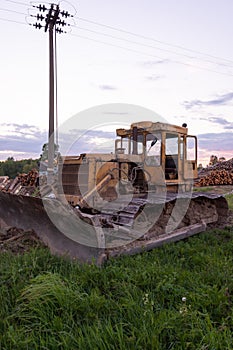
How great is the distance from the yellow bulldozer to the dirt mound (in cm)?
13

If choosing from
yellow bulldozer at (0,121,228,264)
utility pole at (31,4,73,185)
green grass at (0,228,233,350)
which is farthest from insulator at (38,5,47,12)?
green grass at (0,228,233,350)

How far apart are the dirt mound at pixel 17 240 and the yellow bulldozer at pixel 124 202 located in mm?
129

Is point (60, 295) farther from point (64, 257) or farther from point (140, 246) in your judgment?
point (140, 246)

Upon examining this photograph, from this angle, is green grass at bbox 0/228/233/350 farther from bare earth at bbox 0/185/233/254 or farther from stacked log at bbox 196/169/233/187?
stacked log at bbox 196/169/233/187

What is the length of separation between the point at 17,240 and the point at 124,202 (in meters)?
1.95

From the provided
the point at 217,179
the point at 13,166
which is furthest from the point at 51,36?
the point at 13,166

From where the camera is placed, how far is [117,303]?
3.23 m

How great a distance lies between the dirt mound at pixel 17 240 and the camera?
5.17 m

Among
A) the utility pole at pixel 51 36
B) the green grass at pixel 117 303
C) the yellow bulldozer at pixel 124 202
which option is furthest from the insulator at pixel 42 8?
the green grass at pixel 117 303

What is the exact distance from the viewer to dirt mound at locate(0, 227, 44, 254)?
5172mm

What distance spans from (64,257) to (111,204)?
1896mm

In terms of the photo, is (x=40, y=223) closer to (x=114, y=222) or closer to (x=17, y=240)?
(x=17, y=240)

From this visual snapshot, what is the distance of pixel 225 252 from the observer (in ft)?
16.5

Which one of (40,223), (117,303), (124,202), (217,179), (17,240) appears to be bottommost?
(117,303)
